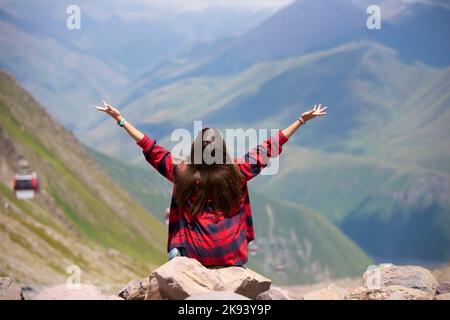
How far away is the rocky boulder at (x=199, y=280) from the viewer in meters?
13.4

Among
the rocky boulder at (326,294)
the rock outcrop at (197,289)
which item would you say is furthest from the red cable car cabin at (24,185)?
the rock outcrop at (197,289)

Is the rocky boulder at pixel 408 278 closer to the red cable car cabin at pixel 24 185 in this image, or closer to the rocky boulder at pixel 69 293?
the rocky boulder at pixel 69 293

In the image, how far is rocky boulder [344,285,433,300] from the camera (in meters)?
13.9

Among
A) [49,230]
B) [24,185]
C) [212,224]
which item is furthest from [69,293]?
[49,230]

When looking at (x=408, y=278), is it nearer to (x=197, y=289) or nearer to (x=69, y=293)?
(x=197, y=289)

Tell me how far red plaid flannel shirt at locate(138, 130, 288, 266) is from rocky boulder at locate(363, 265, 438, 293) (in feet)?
10.6

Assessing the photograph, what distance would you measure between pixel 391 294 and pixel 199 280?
9.25 ft

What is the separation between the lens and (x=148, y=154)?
14375mm

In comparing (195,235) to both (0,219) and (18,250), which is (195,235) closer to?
(18,250)

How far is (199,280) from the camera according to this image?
13586 mm

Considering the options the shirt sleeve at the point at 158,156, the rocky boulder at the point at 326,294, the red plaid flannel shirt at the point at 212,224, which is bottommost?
the rocky boulder at the point at 326,294

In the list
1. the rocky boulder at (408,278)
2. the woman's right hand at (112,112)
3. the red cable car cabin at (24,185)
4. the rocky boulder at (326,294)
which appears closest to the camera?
the woman's right hand at (112,112)

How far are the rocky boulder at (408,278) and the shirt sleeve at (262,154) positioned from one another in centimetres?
332

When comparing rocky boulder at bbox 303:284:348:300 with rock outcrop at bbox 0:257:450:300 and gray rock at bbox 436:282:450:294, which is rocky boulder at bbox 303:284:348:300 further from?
gray rock at bbox 436:282:450:294
